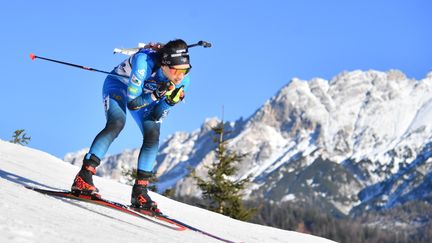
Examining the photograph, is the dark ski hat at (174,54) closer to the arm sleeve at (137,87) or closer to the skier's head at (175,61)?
the skier's head at (175,61)

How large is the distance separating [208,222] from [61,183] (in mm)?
2909

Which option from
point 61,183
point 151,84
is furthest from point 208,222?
point 151,84

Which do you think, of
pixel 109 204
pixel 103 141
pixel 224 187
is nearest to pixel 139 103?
pixel 103 141

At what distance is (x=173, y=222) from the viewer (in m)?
8.84

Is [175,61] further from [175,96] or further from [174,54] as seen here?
[175,96]

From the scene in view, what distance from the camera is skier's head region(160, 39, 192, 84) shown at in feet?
29.9

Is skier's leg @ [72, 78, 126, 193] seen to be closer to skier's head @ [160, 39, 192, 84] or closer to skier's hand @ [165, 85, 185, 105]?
skier's hand @ [165, 85, 185, 105]

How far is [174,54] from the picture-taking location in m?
9.15

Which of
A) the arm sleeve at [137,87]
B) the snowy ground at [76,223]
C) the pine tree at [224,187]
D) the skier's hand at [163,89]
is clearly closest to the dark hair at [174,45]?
the arm sleeve at [137,87]

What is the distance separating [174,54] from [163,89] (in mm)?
560

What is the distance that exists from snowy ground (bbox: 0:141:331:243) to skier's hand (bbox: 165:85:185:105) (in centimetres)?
184

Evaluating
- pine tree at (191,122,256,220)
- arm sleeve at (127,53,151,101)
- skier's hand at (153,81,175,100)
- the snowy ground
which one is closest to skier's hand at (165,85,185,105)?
skier's hand at (153,81,175,100)

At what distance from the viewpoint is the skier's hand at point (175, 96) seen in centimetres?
919

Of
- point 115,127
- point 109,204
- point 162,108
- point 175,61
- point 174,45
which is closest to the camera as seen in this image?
point 109,204
